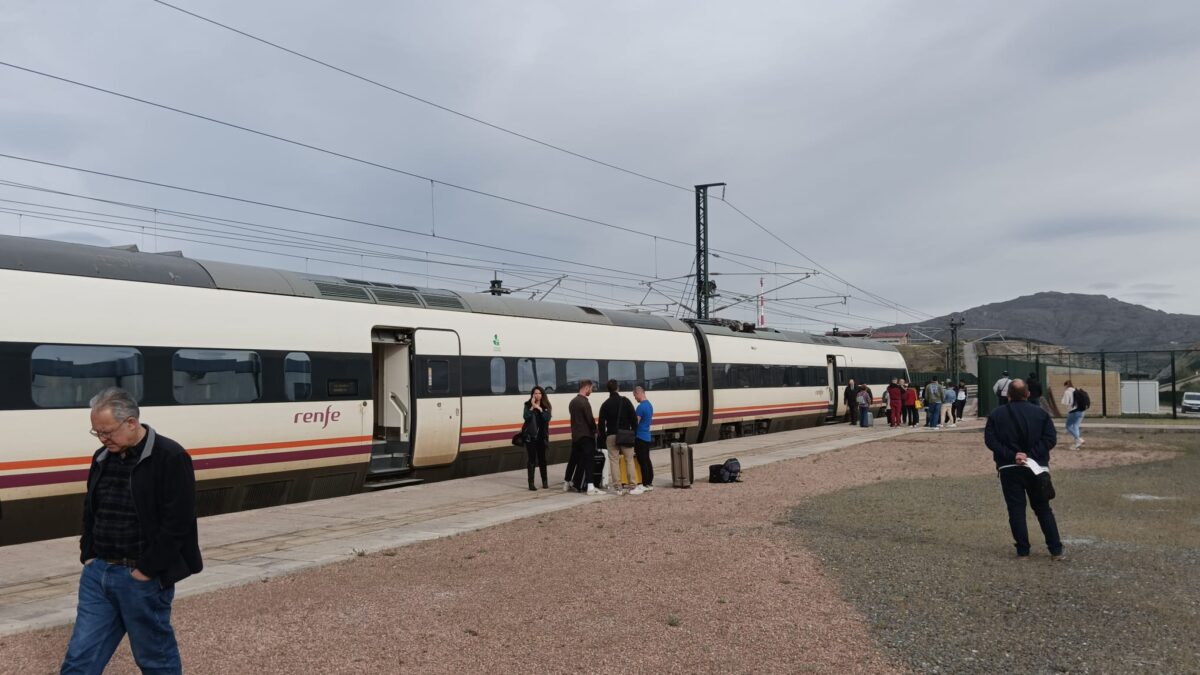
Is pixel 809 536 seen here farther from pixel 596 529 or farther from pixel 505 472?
pixel 505 472

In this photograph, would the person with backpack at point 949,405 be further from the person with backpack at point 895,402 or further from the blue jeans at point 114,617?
the blue jeans at point 114,617

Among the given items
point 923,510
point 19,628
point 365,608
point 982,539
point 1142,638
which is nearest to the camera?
point 1142,638

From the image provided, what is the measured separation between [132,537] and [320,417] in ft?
28.7

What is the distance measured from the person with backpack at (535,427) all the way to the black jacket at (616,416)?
0.96m

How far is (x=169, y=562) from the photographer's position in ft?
13.8

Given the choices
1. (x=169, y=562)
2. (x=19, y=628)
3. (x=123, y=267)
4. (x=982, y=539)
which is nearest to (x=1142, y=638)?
(x=982, y=539)

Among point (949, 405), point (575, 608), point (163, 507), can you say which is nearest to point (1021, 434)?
point (575, 608)

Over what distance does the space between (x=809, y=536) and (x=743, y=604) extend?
3.14 m

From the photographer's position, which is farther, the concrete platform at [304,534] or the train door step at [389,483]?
the train door step at [389,483]

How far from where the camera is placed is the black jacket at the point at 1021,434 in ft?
27.7

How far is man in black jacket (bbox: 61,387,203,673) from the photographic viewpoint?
13.7 feet

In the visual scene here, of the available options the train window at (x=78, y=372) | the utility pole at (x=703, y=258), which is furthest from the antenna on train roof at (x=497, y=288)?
the train window at (x=78, y=372)

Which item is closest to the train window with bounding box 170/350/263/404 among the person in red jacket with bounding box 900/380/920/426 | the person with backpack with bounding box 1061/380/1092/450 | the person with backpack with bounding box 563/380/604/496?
the person with backpack with bounding box 563/380/604/496

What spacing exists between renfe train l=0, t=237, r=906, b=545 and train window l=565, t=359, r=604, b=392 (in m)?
0.05
